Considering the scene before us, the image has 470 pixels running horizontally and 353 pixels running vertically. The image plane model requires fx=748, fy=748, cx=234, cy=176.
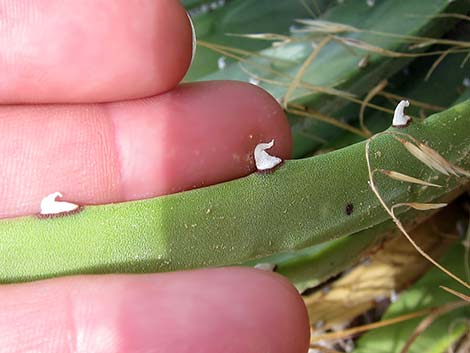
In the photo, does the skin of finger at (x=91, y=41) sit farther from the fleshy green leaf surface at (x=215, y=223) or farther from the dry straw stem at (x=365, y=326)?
the dry straw stem at (x=365, y=326)

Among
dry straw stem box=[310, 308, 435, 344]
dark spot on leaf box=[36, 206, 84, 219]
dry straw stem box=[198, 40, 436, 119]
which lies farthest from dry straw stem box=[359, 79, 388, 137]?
dark spot on leaf box=[36, 206, 84, 219]

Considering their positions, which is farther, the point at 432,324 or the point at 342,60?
the point at 432,324

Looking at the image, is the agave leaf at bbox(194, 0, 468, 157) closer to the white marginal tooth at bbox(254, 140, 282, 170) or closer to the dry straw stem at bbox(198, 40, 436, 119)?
the dry straw stem at bbox(198, 40, 436, 119)

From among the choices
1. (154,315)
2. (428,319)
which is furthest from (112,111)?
(428,319)

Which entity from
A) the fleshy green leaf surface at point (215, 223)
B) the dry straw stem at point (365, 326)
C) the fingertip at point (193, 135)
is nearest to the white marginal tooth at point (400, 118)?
the fleshy green leaf surface at point (215, 223)

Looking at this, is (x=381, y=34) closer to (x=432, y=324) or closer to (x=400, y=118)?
(x=400, y=118)

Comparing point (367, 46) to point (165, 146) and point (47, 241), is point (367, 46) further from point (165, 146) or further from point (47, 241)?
point (47, 241)

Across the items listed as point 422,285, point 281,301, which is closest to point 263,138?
point 281,301
